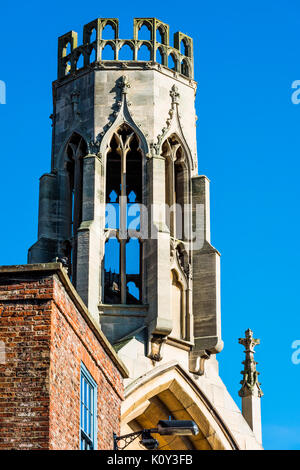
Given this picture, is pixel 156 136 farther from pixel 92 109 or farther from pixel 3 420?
pixel 3 420

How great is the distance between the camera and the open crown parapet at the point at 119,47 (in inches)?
1809

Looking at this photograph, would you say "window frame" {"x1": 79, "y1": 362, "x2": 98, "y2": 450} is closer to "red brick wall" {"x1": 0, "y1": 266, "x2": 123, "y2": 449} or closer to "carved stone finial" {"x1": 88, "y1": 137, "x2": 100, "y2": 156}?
"red brick wall" {"x1": 0, "y1": 266, "x2": 123, "y2": 449}

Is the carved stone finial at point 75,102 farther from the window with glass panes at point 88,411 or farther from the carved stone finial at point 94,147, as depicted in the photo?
the window with glass panes at point 88,411

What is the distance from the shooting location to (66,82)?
152 feet

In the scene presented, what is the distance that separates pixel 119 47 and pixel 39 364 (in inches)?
904

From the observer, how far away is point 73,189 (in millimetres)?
45438

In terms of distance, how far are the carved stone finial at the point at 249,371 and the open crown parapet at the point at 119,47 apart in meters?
8.41

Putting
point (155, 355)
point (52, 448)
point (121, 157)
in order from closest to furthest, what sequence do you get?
point (52, 448), point (155, 355), point (121, 157)

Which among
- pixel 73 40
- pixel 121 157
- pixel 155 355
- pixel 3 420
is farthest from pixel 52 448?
→ pixel 73 40

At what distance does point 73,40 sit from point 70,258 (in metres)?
7.53

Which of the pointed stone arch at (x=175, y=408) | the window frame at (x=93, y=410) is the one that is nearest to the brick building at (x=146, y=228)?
the pointed stone arch at (x=175, y=408)

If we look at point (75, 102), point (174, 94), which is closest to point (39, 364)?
point (75, 102)

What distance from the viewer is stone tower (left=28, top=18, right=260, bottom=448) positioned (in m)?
42.0

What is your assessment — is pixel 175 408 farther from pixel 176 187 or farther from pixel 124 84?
pixel 124 84
